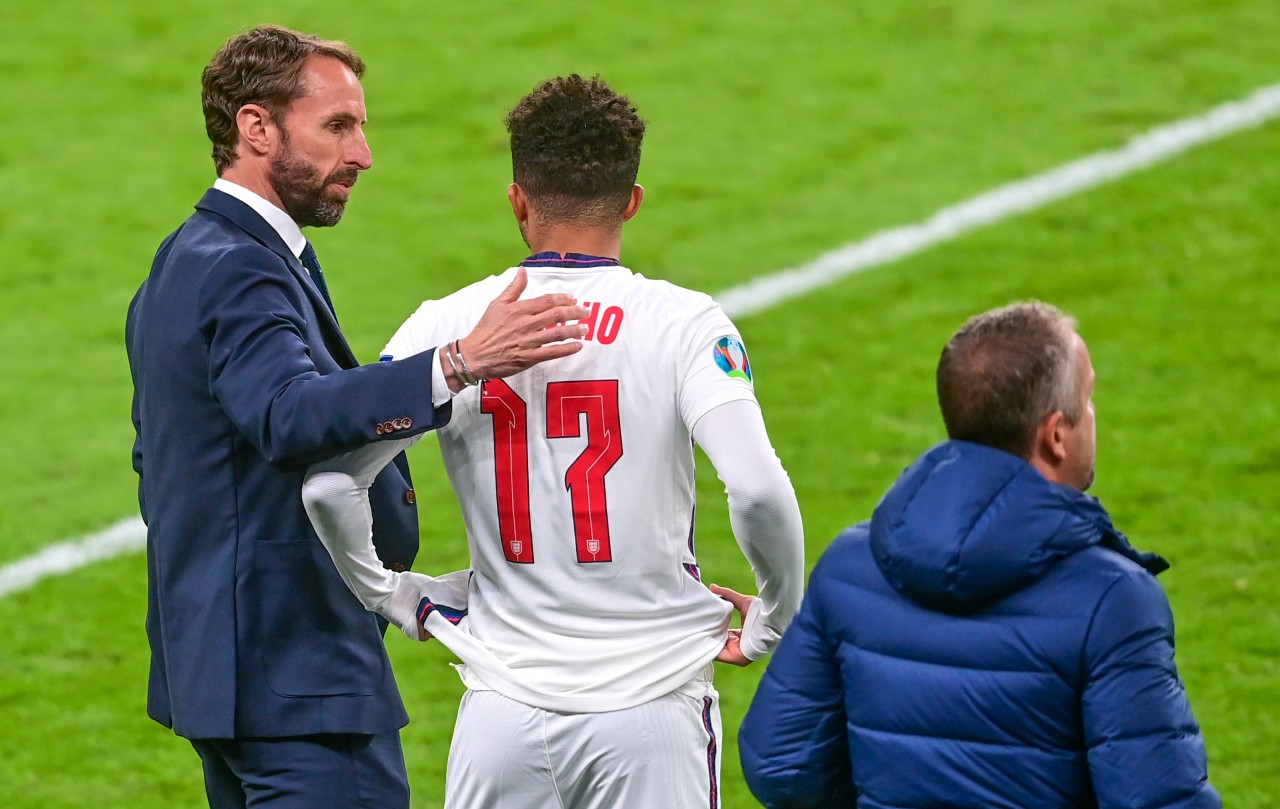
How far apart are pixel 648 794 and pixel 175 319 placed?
1079 millimetres

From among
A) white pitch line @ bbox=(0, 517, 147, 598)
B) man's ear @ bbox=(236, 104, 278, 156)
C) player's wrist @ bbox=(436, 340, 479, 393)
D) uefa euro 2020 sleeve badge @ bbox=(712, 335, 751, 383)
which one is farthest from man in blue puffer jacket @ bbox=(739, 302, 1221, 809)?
white pitch line @ bbox=(0, 517, 147, 598)

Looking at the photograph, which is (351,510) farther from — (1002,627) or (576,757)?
(1002,627)

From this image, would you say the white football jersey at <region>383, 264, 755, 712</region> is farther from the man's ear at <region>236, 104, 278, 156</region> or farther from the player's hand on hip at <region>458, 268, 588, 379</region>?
the man's ear at <region>236, 104, 278, 156</region>

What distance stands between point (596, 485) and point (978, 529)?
2.42 feet

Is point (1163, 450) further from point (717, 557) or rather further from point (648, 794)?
point (648, 794)

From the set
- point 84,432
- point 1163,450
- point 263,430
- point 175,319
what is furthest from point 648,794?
point 84,432

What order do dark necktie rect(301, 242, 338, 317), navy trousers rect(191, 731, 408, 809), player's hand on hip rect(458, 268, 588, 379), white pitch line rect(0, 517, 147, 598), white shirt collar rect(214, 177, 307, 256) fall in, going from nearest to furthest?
player's hand on hip rect(458, 268, 588, 379), navy trousers rect(191, 731, 408, 809), white shirt collar rect(214, 177, 307, 256), dark necktie rect(301, 242, 338, 317), white pitch line rect(0, 517, 147, 598)

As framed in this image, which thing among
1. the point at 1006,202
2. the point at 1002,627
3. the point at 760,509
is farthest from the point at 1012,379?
the point at 1006,202

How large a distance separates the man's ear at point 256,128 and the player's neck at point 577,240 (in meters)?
0.60

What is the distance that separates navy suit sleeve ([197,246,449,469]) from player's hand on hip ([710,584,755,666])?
1.83 ft

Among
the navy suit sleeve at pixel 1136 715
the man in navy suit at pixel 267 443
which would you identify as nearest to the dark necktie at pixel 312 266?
the man in navy suit at pixel 267 443

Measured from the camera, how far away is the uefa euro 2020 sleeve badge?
9.11 ft

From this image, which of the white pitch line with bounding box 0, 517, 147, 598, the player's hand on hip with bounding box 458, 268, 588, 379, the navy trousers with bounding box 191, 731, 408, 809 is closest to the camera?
the player's hand on hip with bounding box 458, 268, 588, 379

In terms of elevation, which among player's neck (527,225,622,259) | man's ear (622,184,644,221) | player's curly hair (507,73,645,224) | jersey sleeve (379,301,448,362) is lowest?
jersey sleeve (379,301,448,362)
